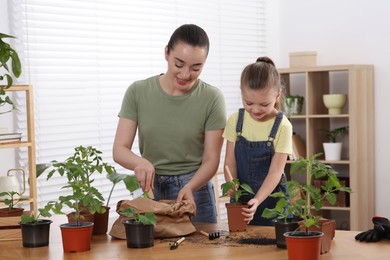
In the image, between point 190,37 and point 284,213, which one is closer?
point 284,213

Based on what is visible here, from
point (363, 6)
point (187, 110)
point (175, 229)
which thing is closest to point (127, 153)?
point (187, 110)

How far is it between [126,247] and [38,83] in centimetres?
268

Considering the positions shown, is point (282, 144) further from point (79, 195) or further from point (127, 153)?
point (79, 195)

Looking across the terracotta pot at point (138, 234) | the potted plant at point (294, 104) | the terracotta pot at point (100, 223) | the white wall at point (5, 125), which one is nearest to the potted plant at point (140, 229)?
the terracotta pot at point (138, 234)

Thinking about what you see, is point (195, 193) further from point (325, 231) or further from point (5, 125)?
point (5, 125)

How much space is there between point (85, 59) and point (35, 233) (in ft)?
9.23

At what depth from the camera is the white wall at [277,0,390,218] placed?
19.4 feet

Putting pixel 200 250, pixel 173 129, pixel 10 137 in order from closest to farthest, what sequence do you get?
pixel 200 250 < pixel 173 129 < pixel 10 137

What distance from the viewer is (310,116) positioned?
6004 mm

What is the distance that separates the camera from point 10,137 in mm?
4457

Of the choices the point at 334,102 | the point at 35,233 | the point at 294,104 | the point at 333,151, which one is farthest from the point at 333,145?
the point at 35,233

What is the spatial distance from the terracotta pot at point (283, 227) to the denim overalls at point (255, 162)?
622mm

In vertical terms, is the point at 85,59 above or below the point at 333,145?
above

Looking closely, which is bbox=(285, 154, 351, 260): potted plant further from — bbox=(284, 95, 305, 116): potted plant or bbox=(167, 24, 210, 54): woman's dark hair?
bbox=(284, 95, 305, 116): potted plant
